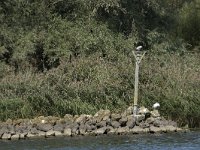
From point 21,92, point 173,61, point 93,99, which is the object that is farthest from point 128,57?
point 21,92

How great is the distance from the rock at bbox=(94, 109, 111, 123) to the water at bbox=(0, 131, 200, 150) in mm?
1341

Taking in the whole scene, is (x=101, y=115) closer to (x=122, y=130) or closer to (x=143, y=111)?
(x=122, y=130)

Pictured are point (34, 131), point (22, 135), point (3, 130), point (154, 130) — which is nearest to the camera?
point (22, 135)

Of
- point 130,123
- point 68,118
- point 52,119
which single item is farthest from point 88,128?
point 130,123

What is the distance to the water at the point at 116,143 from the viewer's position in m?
20.9

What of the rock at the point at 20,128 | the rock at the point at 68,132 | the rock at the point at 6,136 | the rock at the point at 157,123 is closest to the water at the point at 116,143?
the rock at the point at 68,132

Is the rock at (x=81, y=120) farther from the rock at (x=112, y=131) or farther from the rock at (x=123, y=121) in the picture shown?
the rock at (x=123, y=121)

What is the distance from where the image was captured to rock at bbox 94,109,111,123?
25.0 m

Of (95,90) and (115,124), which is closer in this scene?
(115,124)

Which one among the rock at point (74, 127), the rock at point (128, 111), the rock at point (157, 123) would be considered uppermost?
the rock at point (128, 111)

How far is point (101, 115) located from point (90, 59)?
18.0ft

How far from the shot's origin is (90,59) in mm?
30141

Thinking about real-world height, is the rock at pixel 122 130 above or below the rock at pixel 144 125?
below

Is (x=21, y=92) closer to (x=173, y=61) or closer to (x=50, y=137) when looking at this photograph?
(x=50, y=137)
